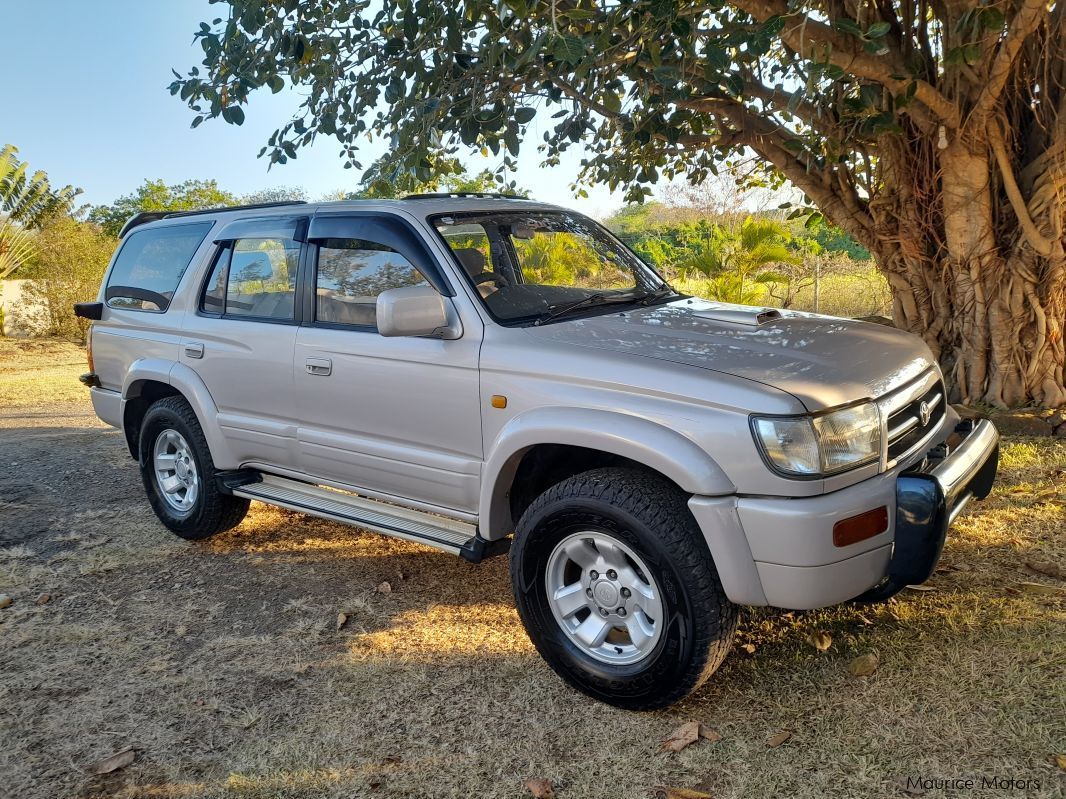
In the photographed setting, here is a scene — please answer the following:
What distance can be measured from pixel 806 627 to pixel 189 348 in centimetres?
356

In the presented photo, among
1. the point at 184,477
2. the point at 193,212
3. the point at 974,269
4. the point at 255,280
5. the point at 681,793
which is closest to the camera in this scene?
the point at 681,793

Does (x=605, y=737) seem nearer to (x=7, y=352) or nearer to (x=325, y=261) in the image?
(x=325, y=261)

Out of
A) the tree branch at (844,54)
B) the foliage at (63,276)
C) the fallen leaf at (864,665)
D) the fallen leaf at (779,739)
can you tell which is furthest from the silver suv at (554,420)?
the foliage at (63,276)

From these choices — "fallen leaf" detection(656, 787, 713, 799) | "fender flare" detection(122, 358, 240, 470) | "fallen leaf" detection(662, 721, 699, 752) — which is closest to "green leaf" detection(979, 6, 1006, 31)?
"fallen leaf" detection(662, 721, 699, 752)

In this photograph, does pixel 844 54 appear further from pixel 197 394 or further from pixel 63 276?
pixel 63 276

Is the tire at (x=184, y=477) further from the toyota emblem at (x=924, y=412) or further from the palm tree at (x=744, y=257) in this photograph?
the palm tree at (x=744, y=257)

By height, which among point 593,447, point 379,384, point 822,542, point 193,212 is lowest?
point 822,542

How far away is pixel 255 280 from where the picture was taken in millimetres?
4789

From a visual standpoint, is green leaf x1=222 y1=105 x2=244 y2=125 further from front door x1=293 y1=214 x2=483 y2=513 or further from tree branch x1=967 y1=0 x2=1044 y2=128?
tree branch x1=967 y1=0 x2=1044 y2=128

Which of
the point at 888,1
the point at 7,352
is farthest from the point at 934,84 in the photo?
the point at 7,352

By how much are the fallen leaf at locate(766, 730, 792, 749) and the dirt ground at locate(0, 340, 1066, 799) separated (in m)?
0.02

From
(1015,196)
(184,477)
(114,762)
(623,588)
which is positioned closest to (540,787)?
(623,588)

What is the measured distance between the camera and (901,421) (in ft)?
11.1

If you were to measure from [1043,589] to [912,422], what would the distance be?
1.29 meters
